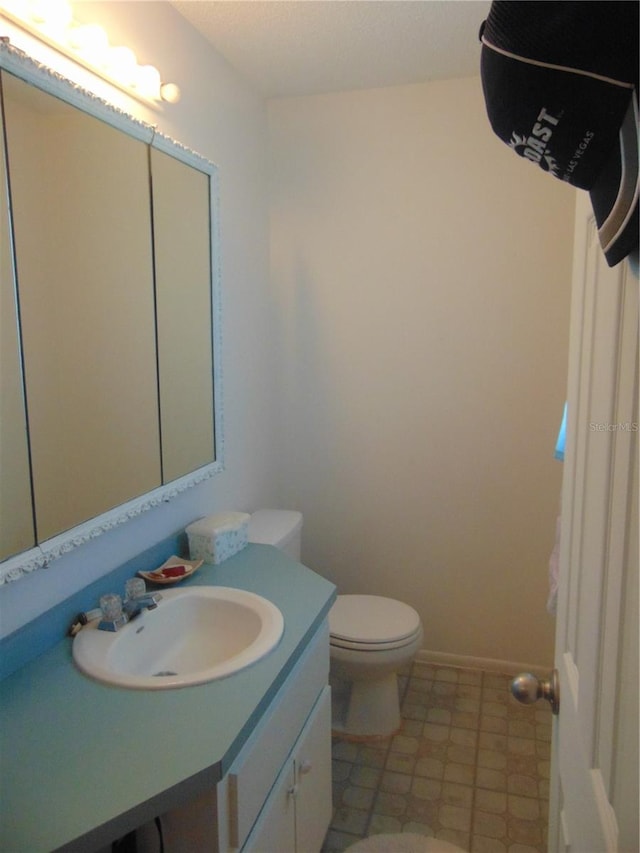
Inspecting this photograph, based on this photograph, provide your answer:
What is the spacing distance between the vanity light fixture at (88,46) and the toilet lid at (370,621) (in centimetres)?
177

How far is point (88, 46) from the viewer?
128 centimetres

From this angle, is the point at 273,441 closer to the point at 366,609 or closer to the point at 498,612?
the point at 366,609

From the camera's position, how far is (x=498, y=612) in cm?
251

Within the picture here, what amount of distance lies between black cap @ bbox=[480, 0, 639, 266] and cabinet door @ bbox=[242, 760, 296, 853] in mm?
1188

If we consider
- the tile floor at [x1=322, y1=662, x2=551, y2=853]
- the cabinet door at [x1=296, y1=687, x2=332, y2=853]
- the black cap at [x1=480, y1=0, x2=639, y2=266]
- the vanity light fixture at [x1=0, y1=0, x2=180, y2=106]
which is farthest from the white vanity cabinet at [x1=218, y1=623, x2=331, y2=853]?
the vanity light fixture at [x1=0, y1=0, x2=180, y2=106]

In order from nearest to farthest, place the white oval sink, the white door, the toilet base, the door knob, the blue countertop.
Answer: the white door, the blue countertop, the door knob, the white oval sink, the toilet base


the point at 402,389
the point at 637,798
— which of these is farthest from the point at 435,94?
the point at 637,798

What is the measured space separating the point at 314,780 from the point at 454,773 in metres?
0.74

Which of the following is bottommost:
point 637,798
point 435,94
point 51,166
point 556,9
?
point 637,798

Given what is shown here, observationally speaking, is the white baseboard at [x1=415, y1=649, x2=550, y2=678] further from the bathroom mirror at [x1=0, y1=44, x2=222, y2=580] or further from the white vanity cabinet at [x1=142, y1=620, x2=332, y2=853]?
the bathroom mirror at [x1=0, y1=44, x2=222, y2=580]

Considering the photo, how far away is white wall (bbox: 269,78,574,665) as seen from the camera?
88.6 inches

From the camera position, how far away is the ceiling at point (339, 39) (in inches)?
67.3

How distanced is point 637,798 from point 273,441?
2147 mm

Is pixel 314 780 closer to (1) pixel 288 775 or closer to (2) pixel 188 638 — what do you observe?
(1) pixel 288 775
